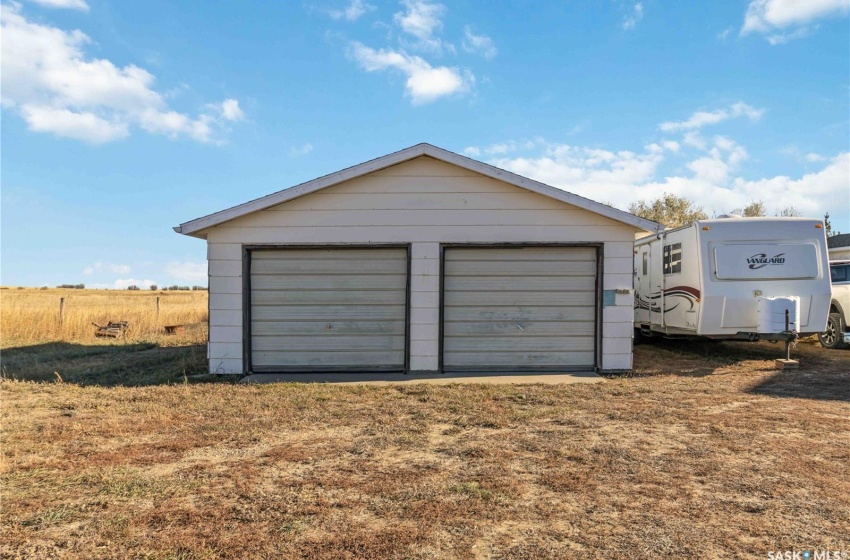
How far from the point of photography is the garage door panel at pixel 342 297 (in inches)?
367

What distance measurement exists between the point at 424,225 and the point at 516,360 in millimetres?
2818

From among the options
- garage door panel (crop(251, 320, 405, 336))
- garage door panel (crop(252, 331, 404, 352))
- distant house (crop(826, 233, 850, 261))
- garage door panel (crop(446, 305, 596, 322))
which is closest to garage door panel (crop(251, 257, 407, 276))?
garage door panel (crop(251, 320, 405, 336))

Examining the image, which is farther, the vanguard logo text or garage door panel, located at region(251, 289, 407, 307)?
the vanguard logo text

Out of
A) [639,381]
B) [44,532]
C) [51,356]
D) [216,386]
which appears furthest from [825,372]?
[51,356]

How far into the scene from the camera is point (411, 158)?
→ 909cm

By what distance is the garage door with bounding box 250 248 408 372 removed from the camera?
9328 millimetres

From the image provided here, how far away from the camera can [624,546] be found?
10.5 feet

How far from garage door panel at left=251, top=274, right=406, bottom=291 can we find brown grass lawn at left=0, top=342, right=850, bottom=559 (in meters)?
1.99

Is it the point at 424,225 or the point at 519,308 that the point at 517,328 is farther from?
the point at 424,225

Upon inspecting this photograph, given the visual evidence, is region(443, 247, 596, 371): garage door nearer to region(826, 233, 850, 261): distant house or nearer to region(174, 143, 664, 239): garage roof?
region(174, 143, 664, 239): garage roof

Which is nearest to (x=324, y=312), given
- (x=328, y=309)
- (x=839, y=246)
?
(x=328, y=309)

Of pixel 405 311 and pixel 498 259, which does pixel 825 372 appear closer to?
pixel 498 259

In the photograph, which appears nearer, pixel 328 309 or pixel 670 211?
pixel 328 309

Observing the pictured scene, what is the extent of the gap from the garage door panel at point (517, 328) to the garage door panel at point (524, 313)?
0.23 feet
